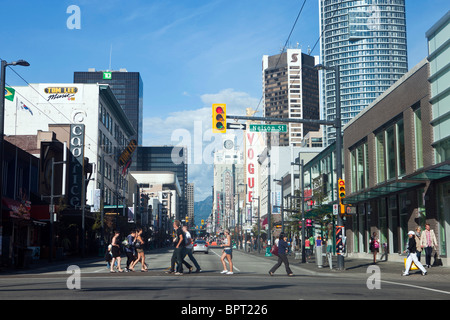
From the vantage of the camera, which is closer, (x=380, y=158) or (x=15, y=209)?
(x=15, y=209)

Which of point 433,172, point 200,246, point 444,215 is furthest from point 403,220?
point 200,246

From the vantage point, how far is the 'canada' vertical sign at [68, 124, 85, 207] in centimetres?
5722

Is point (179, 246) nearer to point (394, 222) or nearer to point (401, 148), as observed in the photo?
point (401, 148)

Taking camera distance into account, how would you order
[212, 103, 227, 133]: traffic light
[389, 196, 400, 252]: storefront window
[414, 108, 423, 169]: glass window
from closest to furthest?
[212, 103, 227, 133]: traffic light
[414, 108, 423, 169]: glass window
[389, 196, 400, 252]: storefront window

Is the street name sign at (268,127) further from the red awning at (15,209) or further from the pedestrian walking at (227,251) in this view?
the red awning at (15,209)

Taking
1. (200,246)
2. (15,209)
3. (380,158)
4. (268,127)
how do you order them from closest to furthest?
(268,127) < (15,209) < (380,158) < (200,246)

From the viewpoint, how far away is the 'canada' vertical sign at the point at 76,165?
57.2m

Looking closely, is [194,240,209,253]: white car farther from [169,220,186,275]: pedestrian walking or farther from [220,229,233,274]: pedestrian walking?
[169,220,186,275]: pedestrian walking

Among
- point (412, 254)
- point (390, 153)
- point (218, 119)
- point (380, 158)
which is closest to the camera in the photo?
point (412, 254)

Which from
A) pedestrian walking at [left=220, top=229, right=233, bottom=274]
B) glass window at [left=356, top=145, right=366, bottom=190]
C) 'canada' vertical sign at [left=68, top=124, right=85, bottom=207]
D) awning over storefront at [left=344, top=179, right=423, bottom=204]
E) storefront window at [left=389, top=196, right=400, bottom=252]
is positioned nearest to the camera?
pedestrian walking at [left=220, top=229, right=233, bottom=274]

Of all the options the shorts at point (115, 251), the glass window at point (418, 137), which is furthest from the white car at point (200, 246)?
the shorts at point (115, 251)

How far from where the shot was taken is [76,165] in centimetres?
5894

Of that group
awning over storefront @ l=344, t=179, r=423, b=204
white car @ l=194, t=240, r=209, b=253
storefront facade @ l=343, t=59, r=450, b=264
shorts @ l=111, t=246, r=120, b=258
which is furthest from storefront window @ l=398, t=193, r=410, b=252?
white car @ l=194, t=240, r=209, b=253
